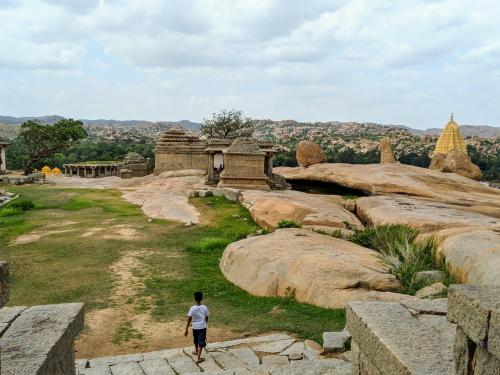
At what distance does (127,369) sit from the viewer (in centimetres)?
578

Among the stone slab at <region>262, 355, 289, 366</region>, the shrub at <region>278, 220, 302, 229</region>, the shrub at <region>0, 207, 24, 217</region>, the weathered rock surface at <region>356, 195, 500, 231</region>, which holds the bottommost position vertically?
the shrub at <region>0, 207, 24, 217</region>

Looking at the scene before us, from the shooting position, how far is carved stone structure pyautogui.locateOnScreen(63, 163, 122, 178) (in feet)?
144

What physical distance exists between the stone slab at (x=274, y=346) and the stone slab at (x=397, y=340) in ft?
7.76

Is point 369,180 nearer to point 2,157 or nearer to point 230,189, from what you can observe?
point 230,189

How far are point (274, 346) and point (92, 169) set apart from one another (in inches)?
1597

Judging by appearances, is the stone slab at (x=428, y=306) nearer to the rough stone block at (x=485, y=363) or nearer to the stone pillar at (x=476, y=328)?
the stone pillar at (x=476, y=328)

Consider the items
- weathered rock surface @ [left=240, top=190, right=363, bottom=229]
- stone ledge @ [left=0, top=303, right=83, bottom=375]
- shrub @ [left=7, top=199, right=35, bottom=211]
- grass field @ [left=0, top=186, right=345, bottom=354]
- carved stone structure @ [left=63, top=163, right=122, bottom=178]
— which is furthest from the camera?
carved stone structure @ [left=63, top=163, right=122, bottom=178]

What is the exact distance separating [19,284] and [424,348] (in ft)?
27.6

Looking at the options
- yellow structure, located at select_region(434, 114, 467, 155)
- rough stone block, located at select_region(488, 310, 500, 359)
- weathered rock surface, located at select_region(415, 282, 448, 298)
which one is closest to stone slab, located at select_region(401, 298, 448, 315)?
rough stone block, located at select_region(488, 310, 500, 359)

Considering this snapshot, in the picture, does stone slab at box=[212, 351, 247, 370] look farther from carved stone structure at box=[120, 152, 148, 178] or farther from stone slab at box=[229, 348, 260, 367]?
carved stone structure at box=[120, 152, 148, 178]

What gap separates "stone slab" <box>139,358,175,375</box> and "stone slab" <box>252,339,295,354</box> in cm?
116

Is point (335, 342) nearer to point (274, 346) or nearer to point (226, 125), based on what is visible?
point (274, 346)

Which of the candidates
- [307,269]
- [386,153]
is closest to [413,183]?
[386,153]

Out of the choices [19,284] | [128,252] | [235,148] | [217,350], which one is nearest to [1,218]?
[128,252]
